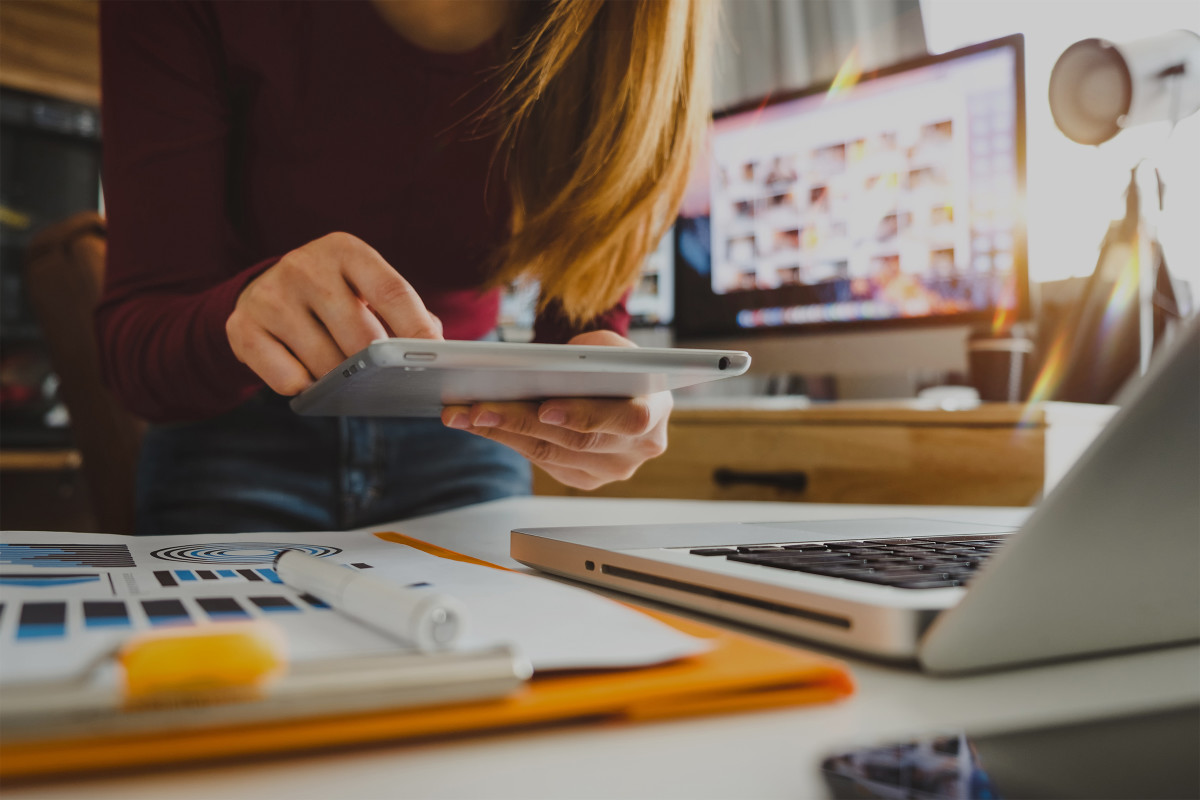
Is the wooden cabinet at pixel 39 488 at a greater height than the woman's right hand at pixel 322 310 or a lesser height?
lesser

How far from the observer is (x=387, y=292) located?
0.48 metres

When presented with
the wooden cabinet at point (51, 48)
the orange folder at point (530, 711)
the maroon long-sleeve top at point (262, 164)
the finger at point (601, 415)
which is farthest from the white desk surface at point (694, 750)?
the wooden cabinet at point (51, 48)

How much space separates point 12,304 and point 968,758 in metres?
2.78

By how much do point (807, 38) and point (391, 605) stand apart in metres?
2.59

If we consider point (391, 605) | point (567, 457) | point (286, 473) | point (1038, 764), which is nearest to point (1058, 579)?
point (1038, 764)

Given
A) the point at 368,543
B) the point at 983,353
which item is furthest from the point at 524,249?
the point at 983,353

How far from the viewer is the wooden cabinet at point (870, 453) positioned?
109 centimetres

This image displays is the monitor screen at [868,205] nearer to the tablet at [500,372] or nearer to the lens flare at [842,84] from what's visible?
the lens flare at [842,84]

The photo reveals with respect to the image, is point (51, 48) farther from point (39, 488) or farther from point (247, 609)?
point (247, 609)

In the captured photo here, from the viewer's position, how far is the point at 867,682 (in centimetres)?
25

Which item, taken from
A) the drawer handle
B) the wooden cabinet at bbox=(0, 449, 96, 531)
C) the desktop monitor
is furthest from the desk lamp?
the wooden cabinet at bbox=(0, 449, 96, 531)

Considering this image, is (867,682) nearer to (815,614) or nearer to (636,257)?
(815,614)

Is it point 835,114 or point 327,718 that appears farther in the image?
point 835,114

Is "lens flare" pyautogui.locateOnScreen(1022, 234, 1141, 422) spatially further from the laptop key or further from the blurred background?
the laptop key
